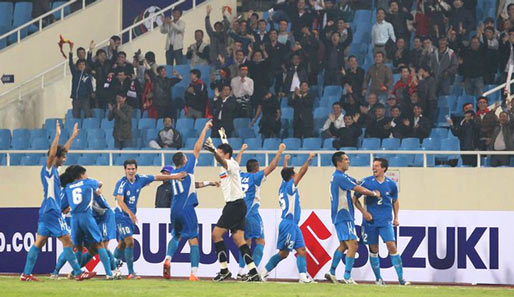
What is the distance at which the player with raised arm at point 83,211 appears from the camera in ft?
64.0

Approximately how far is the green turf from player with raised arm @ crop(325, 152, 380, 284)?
535 mm

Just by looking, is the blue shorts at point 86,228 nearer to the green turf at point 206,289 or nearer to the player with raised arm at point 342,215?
the green turf at point 206,289

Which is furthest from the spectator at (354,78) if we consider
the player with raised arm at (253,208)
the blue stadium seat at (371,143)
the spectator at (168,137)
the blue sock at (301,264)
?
the blue sock at (301,264)

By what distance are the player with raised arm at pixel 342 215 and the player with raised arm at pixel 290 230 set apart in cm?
52

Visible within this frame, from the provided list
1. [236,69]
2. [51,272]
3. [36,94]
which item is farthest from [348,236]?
[36,94]

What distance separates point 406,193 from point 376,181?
5850 mm

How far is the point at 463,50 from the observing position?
27.1 m

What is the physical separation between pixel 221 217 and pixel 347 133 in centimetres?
757

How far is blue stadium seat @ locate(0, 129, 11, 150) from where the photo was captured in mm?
30156

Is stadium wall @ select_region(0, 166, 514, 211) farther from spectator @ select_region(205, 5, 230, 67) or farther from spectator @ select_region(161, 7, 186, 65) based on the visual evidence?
spectator @ select_region(161, 7, 186, 65)

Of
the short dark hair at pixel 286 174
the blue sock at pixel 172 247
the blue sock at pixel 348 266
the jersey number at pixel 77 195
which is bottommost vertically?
the blue sock at pixel 348 266

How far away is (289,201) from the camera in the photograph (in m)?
20.5

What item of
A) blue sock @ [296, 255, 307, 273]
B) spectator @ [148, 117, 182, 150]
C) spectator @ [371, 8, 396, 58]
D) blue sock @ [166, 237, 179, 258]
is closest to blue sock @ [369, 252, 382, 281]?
blue sock @ [296, 255, 307, 273]

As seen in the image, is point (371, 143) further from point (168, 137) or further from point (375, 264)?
point (375, 264)
